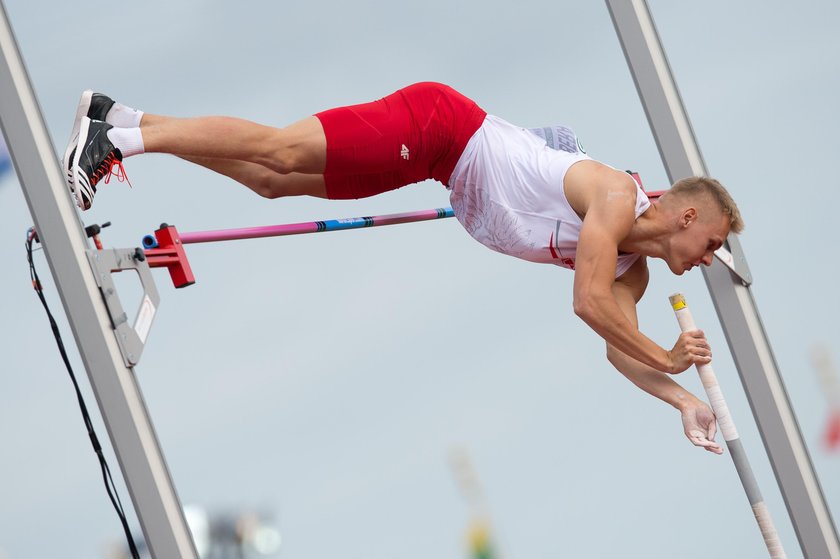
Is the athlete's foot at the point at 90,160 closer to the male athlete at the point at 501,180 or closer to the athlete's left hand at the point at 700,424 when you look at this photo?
the male athlete at the point at 501,180

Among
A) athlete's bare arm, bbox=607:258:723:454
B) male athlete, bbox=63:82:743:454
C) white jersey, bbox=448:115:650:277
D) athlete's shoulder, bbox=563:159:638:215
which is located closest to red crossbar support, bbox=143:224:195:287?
male athlete, bbox=63:82:743:454

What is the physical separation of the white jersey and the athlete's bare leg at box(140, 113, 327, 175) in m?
0.48

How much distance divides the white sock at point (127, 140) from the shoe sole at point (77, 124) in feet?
0.29

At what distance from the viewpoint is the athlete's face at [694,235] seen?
3311 millimetres

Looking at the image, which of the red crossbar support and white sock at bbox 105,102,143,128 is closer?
the red crossbar support

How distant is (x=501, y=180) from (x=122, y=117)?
3.45 ft

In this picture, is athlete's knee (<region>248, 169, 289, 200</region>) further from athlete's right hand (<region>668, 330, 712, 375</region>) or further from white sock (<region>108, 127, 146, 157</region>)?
athlete's right hand (<region>668, 330, 712, 375</region>)

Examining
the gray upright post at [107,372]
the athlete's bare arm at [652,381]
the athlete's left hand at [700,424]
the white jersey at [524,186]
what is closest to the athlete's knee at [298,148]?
the white jersey at [524,186]

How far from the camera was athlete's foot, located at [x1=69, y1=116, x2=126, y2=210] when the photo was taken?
2850 mm

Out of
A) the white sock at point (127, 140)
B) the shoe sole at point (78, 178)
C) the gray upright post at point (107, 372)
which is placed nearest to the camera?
the gray upright post at point (107, 372)

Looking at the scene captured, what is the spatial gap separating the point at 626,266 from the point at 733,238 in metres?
0.51

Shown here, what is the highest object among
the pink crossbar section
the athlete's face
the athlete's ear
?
the pink crossbar section

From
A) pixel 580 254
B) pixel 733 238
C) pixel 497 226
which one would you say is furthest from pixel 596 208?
pixel 733 238

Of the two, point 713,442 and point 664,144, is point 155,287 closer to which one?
point 713,442
